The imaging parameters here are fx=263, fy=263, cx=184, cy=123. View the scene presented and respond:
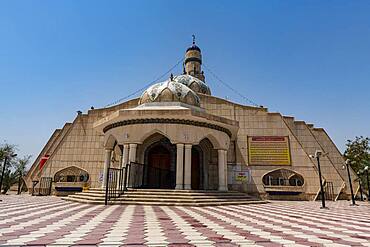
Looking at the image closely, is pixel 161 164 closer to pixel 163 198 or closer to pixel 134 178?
pixel 134 178

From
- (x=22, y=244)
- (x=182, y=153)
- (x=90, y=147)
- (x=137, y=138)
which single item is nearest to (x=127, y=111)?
(x=137, y=138)

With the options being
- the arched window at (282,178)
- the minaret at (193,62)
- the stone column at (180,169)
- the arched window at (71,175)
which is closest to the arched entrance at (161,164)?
the stone column at (180,169)

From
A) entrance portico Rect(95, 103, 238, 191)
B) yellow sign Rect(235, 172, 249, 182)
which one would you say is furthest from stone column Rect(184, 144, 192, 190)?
yellow sign Rect(235, 172, 249, 182)

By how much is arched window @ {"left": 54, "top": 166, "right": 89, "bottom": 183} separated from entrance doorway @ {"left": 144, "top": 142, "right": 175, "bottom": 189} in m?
6.25

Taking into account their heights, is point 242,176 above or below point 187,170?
below

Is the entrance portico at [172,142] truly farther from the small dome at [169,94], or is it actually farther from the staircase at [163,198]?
the staircase at [163,198]

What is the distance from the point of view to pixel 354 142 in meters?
27.8

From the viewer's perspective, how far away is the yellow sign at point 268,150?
19672 mm

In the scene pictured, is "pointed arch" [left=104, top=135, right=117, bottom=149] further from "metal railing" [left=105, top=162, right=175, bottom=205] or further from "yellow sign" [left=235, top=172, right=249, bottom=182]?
"yellow sign" [left=235, top=172, right=249, bottom=182]

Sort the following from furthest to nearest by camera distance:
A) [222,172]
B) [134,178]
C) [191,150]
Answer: [191,150] < [222,172] < [134,178]

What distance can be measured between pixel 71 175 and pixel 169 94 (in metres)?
10.7

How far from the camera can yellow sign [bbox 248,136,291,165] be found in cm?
1967

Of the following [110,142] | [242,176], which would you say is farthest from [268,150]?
[110,142]

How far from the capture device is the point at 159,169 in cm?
1706
